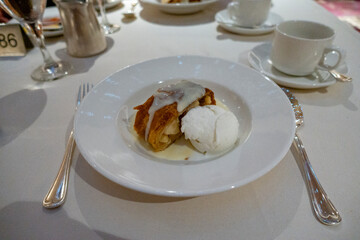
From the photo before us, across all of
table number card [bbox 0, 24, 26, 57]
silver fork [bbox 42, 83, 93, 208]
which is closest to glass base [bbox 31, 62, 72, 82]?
table number card [bbox 0, 24, 26, 57]

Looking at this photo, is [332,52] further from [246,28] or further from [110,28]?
[110,28]

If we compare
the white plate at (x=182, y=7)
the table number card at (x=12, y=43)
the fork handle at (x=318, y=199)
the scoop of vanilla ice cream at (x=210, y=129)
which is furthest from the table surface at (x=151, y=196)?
the white plate at (x=182, y=7)

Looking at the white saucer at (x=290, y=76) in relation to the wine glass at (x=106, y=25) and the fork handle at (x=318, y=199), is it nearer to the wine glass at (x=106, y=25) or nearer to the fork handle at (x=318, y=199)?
the fork handle at (x=318, y=199)

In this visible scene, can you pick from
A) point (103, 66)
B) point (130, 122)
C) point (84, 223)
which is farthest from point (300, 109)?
point (103, 66)

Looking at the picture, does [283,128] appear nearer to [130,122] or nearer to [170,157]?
[170,157]

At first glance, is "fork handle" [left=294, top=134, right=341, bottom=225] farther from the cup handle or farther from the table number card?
the table number card
